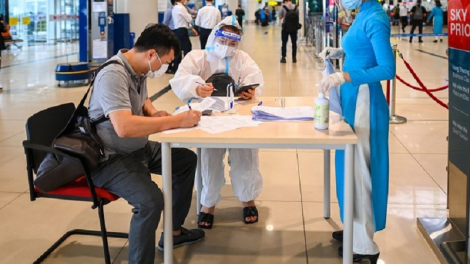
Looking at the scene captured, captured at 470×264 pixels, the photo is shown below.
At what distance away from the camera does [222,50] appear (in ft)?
10.6

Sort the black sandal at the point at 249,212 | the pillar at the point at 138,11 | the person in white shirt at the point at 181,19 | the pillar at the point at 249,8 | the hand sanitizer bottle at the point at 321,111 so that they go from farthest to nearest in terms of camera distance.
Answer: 1. the pillar at the point at 249,8
2. the pillar at the point at 138,11
3. the person in white shirt at the point at 181,19
4. the black sandal at the point at 249,212
5. the hand sanitizer bottle at the point at 321,111

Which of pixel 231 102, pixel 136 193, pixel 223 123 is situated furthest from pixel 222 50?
pixel 136 193

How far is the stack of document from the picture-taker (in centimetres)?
265

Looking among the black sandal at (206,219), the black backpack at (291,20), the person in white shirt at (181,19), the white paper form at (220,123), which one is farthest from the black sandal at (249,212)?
the black backpack at (291,20)

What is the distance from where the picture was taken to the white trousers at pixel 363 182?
101 inches

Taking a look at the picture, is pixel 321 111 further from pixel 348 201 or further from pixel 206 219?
pixel 206 219

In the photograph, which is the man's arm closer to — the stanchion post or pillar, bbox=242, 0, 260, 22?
the stanchion post

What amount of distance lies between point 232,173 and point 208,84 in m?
0.59

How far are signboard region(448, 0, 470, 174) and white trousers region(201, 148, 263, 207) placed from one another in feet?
3.82

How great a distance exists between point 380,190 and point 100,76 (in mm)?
1466

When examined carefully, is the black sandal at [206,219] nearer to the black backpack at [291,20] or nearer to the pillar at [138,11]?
the pillar at [138,11]

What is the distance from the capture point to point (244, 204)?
11.2 ft

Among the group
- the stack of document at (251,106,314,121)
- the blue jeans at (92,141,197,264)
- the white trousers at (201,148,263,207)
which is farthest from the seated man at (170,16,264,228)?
the blue jeans at (92,141,197,264)

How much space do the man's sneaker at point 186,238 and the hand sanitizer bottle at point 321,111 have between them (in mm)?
1073
